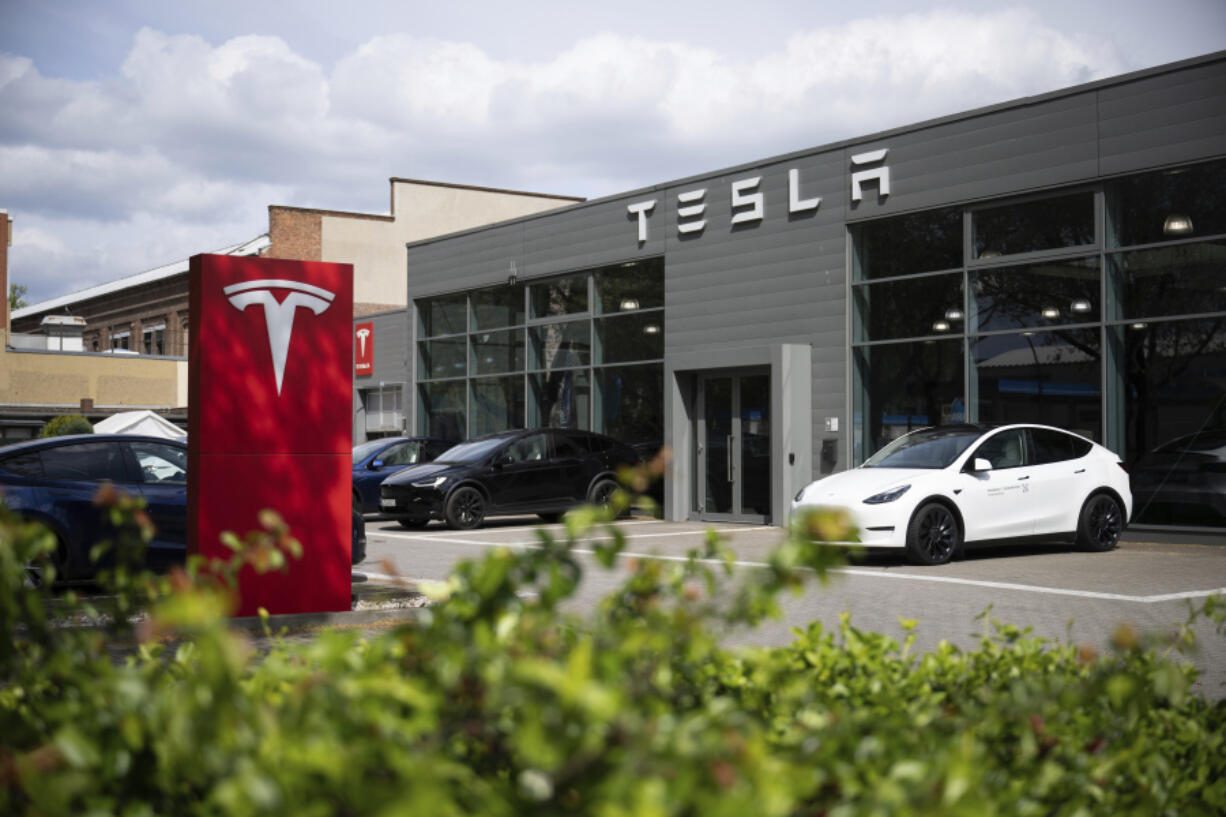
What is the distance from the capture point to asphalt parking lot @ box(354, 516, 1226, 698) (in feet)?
27.5

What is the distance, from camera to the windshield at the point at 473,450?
2009cm

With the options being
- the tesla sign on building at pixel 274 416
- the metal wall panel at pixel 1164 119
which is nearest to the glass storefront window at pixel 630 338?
the metal wall panel at pixel 1164 119

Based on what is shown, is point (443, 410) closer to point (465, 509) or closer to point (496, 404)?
point (496, 404)

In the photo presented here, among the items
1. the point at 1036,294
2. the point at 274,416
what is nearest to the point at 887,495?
the point at 1036,294

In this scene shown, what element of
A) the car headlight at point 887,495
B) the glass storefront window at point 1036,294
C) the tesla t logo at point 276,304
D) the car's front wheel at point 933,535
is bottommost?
the car's front wheel at point 933,535

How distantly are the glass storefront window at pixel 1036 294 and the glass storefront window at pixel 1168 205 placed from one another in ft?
1.98

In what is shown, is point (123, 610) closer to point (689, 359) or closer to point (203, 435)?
point (203, 435)

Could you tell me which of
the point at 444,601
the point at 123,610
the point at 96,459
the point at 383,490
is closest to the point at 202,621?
the point at 444,601

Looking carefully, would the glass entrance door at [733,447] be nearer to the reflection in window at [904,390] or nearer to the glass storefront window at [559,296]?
the reflection in window at [904,390]

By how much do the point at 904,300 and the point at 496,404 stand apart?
10.7m

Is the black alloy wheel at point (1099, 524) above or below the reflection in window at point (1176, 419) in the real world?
below

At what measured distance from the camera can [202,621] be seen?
5.49 feet

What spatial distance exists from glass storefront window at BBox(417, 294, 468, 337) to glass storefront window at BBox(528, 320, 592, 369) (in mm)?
2974

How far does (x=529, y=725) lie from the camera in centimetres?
160
